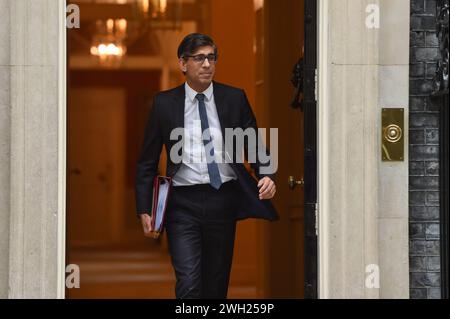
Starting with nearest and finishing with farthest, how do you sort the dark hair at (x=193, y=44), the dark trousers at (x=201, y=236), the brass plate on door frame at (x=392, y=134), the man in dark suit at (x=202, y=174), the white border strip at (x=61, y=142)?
the white border strip at (x=61, y=142) → the brass plate on door frame at (x=392, y=134) → the dark trousers at (x=201, y=236) → the man in dark suit at (x=202, y=174) → the dark hair at (x=193, y=44)

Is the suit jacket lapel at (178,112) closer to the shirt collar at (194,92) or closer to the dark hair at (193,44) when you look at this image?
the shirt collar at (194,92)

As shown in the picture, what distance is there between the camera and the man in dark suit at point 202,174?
6.33m

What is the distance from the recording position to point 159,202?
20.7 ft

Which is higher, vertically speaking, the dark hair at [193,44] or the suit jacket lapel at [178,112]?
the dark hair at [193,44]

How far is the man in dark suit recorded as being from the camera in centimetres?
633

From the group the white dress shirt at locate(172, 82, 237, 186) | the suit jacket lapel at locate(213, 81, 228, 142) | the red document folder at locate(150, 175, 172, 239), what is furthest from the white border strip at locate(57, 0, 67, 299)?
the suit jacket lapel at locate(213, 81, 228, 142)

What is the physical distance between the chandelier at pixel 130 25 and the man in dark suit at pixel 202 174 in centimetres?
494

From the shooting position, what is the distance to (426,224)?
608cm

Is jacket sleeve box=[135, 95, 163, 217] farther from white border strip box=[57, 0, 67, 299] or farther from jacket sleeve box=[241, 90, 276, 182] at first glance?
white border strip box=[57, 0, 67, 299]

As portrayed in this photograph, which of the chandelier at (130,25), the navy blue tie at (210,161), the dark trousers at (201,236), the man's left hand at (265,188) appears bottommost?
the dark trousers at (201,236)

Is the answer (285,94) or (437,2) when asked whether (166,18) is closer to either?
(285,94)

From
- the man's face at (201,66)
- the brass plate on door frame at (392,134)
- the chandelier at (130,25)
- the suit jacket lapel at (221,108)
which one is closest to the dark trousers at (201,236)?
the suit jacket lapel at (221,108)
